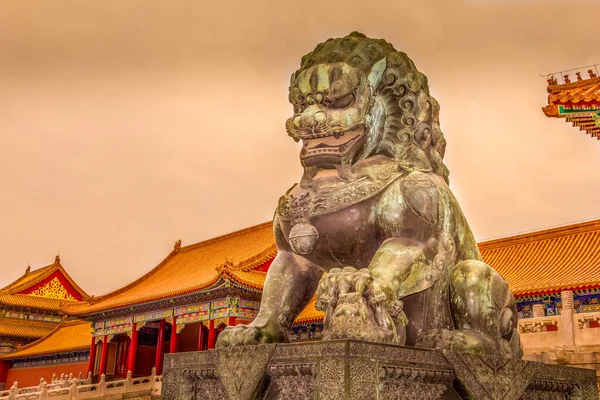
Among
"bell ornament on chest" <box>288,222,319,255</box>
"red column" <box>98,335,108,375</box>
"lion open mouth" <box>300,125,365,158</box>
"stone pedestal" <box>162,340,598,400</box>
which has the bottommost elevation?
"stone pedestal" <box>162,340,598,400</box>

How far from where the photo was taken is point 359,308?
263 cm

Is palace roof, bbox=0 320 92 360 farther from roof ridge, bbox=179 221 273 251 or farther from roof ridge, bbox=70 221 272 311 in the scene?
roof ridge, bbox=179 221 273 251

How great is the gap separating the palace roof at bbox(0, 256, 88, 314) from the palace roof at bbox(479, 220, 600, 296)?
71.4ft

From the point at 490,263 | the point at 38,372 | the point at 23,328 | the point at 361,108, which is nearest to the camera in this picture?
the point at 361,108

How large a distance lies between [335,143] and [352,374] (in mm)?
1237

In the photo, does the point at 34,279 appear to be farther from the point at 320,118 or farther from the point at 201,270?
the point at 320,118

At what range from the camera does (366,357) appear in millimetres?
2416

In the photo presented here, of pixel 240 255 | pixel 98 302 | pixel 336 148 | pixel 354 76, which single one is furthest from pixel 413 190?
pixel 98 302

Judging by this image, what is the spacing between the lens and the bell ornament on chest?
3.08m

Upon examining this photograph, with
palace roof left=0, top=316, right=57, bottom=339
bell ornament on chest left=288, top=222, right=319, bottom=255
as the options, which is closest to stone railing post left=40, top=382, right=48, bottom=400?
palace roof left=0, top=316, right=57, bottom=339

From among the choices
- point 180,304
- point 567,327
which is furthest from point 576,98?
point 180,304

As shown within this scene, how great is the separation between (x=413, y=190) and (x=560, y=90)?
33.4 feet

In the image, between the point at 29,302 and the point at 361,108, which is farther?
the point at 29,302

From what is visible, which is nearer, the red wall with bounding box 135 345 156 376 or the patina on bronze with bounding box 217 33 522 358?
the patina on bronze with bounding box 217 33 522 358
